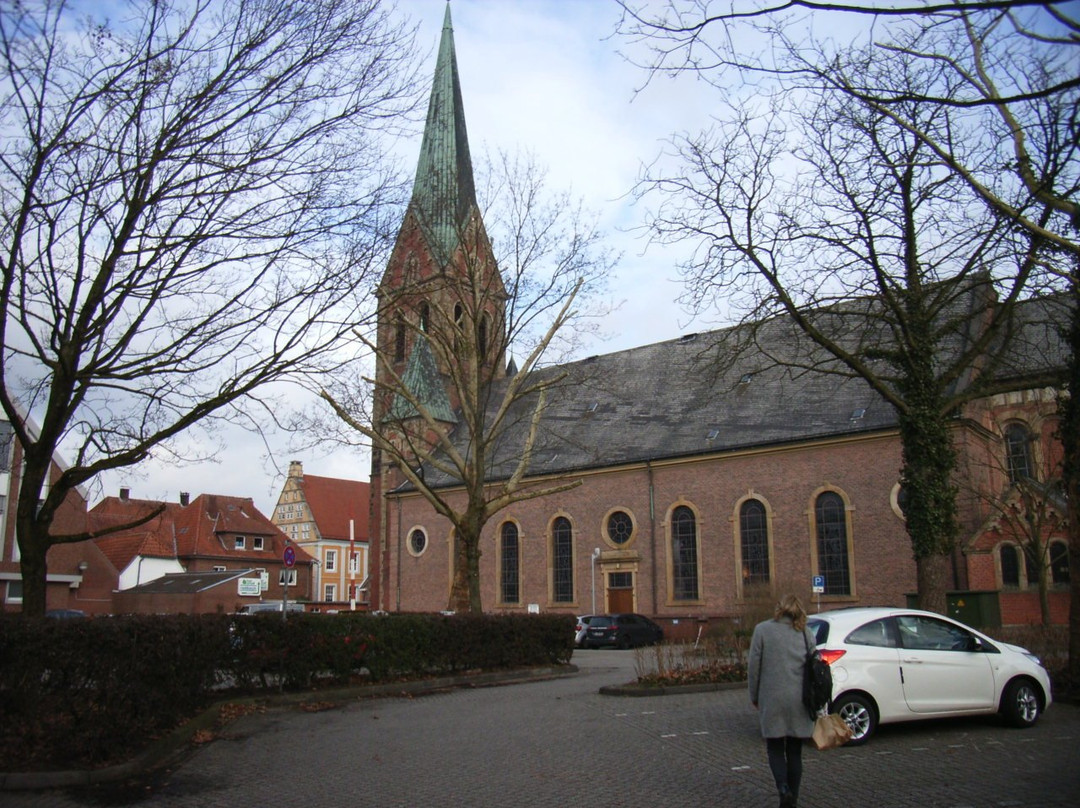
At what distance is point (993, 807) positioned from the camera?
684 cm

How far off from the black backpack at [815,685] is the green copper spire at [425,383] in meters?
28.1

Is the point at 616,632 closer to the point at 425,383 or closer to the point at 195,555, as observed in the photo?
the point at 425,383

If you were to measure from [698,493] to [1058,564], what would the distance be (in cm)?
1207

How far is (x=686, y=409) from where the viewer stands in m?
37.7

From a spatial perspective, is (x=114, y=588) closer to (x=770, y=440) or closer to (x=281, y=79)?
(x=770, y=440)

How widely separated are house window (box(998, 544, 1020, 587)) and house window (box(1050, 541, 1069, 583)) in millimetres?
908

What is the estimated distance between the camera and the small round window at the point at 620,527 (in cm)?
3653

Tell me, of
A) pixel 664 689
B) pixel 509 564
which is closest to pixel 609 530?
pixel 509 564

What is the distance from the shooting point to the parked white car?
9.61 meters

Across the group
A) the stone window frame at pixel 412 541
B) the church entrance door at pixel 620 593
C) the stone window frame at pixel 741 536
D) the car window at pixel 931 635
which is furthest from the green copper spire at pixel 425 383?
the car window at pixel 931 635

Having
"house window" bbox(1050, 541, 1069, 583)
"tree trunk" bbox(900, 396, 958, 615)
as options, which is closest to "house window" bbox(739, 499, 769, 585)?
"house window" bbox(1050, 541, 1069, 583)

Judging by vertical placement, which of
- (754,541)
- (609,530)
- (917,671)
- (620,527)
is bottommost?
(917,671)

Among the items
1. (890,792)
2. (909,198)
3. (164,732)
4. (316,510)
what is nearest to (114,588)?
(316,510)

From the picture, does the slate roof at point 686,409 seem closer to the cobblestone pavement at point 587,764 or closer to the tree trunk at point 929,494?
the tree trunk at point 929,494
